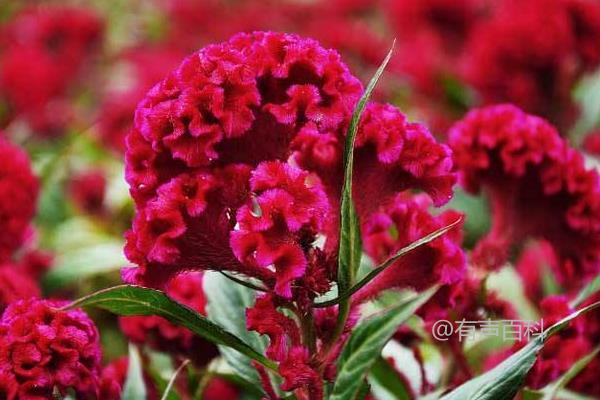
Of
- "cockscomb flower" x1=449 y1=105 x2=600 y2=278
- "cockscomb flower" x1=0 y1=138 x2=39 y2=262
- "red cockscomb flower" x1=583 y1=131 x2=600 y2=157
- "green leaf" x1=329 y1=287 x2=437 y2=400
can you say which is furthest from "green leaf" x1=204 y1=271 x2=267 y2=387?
"red cockscomb flower" x1=583 y1=131 x2=600 y2=157

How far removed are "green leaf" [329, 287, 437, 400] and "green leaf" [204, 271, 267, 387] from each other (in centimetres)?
19

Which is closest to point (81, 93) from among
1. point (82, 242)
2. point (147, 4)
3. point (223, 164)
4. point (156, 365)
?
point (147, 4)

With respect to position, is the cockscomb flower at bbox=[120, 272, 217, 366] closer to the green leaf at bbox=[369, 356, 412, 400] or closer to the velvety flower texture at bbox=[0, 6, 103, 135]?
the green leaf at bbox=[369, 356, 412, 400]

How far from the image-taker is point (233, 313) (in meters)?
1.36

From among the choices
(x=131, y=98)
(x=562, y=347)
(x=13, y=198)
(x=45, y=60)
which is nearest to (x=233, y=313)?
(x=562, y=347)

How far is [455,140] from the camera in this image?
5.09 feet

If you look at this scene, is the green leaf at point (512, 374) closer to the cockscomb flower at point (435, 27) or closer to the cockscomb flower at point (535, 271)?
the cockscomb flower at point (535, 271)

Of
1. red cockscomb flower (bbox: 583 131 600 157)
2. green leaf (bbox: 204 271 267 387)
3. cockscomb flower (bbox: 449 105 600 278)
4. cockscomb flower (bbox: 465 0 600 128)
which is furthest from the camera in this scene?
cockscomb flower (bbox: 465 0 600 128)

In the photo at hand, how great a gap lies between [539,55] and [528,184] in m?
1.22

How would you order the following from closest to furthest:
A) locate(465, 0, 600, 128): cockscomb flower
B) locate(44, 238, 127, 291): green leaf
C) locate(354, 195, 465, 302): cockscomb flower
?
locate(354, 195, 465, 302): cockscomb flower < locate(44, 238, 127, 291): green leaf < locate(465, 0, 600, 128): cockscomb flower

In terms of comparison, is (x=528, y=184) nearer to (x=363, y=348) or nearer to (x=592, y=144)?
(x=363, y=348)

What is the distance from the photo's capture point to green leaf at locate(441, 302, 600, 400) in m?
1.10

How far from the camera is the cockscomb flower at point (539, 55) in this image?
2.61 m

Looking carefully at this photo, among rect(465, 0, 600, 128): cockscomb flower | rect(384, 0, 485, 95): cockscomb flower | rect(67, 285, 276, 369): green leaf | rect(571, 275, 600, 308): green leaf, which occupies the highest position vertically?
rect(384, 0, 485, 95): cockscomb flower
